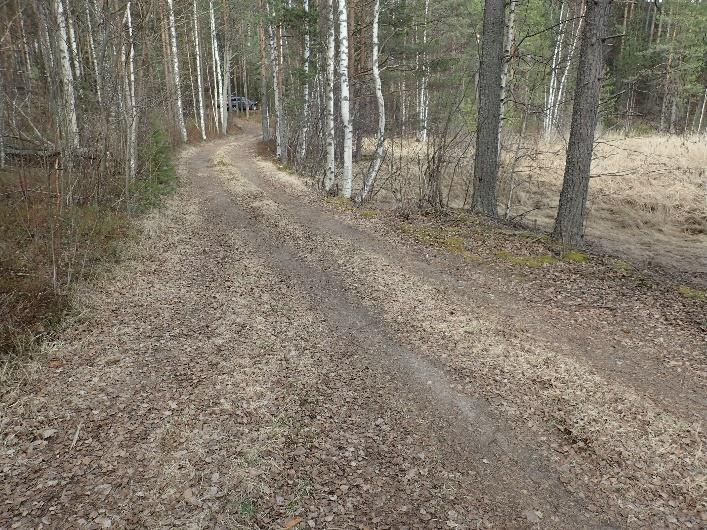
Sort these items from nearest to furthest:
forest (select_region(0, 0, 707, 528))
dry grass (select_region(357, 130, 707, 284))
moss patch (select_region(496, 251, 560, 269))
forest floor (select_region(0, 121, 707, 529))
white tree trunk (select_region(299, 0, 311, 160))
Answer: forest floor (select_region(0, 121, 707, 529)), forest (select_region(0, 0, 707, 528)), moss patch (select_region(496, 251, 560, 269)), dry grass (select_region(357, 130, 707, 284)), white tree trunk (select_region(299, 0, 311, 160))

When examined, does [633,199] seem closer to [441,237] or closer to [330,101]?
[441,237]

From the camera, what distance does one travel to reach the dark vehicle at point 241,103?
4584 centimetres

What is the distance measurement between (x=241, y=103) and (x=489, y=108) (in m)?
42.2

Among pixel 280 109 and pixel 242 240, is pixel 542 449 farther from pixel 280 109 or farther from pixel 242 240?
pixel 280 109

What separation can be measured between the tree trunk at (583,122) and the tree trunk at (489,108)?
255cm

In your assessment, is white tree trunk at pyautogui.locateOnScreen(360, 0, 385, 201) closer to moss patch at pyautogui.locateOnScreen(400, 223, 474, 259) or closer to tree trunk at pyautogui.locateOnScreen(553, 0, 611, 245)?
moss patch at pyautogui.locateOnScreen(400, 223, 474, 259)

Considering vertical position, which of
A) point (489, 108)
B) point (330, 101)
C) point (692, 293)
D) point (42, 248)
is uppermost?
point (330, 101)

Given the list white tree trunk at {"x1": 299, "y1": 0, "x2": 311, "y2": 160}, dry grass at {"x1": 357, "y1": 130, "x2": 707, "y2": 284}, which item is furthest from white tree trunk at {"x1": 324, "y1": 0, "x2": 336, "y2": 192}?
Answer: white tree trunk at {"x1": 299, "y1": 0, "x2": 311, "y2": 160}

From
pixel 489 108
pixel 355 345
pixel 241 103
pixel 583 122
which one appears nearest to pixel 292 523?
pixel 355 345

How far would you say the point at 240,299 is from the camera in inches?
288

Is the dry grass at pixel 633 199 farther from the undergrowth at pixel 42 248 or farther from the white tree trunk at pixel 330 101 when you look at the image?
the undergrowth at pixel 42 248

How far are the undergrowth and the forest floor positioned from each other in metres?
0.36

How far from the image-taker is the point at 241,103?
157 feet

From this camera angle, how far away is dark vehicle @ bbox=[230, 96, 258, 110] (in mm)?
45841
